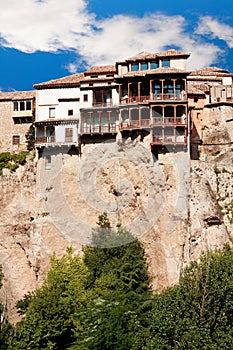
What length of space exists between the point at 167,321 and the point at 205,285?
3690 millimetres

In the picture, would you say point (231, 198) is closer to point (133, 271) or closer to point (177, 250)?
point (177, 250)

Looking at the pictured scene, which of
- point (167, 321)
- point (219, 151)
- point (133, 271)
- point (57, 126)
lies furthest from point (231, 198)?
point (167, 321)

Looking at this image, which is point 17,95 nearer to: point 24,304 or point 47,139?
point 47,139

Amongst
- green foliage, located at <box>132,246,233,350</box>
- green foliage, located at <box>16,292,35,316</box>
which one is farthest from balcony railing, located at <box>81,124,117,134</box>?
green foliage, located at <box>132,246,233,350</box>

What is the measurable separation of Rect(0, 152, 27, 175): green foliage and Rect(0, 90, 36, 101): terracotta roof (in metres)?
8.55

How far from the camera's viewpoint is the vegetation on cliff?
31469 mm

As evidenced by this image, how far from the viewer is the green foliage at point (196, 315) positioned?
3045 cm

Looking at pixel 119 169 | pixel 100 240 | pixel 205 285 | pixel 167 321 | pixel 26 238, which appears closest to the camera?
pixel 167 321

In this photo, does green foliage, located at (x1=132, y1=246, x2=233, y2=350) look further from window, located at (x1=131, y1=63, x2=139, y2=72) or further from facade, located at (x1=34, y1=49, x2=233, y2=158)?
window, located at (x1=131, y1=63, x2=139, y2=72)

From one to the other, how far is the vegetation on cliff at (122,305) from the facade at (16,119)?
17.5m

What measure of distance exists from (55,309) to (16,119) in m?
28.0

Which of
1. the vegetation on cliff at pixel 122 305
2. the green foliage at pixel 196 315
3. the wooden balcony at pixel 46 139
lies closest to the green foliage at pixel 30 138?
the wooden balcony at pixel 46 139

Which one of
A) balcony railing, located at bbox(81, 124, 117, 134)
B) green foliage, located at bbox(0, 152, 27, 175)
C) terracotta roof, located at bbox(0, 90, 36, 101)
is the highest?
terracotta roof, located at bbox(0, 90, 36, 101)

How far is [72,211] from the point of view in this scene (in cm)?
5438
